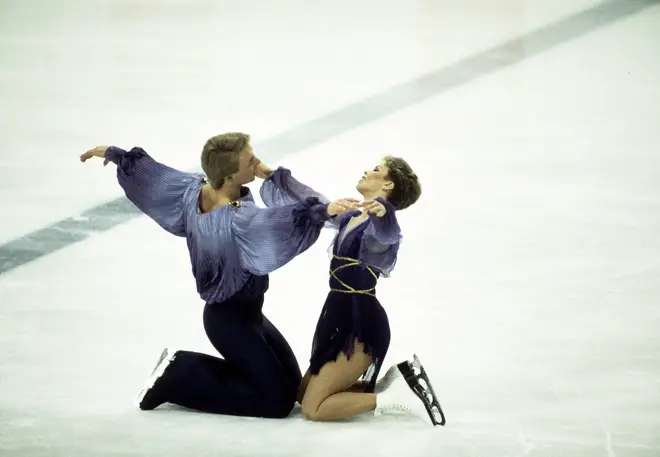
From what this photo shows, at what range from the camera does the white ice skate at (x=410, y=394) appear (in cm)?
421

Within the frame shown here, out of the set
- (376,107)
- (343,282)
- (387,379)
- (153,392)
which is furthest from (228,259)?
(376,107)

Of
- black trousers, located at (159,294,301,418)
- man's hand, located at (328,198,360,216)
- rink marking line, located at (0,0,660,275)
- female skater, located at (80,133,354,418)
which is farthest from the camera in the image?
rink marking line, located at (0,0,660,275)

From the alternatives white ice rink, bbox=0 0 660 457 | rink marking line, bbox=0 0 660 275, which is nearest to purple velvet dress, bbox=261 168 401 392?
white ice rink, bbox=0 0 660 457

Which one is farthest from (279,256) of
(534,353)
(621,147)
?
(621,147)

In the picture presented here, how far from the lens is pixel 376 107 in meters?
7.17

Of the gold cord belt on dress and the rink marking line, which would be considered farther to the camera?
the rink marking line

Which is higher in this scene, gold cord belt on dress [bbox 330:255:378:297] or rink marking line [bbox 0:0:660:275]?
rink marking line [bbox 0:0:660:275]

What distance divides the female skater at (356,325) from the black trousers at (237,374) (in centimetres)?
11

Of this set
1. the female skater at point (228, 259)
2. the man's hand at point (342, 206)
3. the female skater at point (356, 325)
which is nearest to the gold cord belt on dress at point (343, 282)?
the female skater at point (356, 325)

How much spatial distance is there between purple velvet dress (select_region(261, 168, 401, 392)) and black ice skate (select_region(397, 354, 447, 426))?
0.10m

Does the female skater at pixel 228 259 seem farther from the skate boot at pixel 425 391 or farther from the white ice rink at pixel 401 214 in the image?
the skate boot at pixel 425 391

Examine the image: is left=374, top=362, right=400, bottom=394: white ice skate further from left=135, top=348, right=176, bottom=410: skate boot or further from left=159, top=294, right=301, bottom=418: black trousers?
left=135, top=348, right=176, bottom=410: skate boot

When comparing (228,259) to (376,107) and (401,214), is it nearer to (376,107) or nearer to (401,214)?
(401,214)

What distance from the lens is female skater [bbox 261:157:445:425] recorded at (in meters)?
4.16
